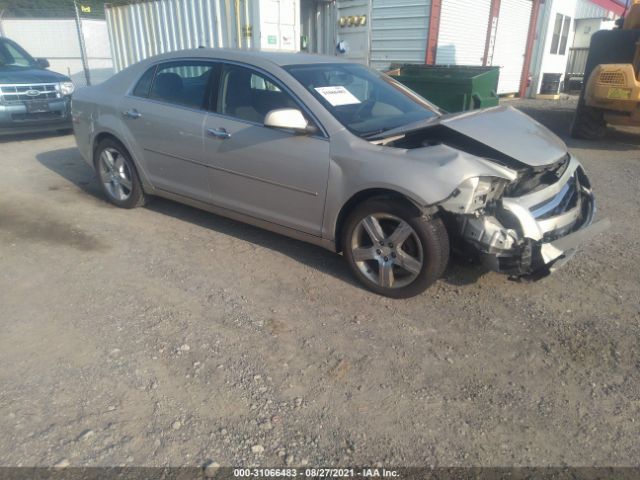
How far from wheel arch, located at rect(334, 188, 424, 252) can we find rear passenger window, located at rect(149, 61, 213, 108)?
66.9 inches

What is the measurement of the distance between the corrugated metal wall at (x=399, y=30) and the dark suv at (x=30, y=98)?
743cm

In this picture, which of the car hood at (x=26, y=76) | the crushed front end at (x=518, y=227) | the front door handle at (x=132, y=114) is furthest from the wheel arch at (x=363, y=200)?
the car hood at (x=26, y=76)

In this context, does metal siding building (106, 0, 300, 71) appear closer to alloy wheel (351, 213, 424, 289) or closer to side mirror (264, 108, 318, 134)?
side mirror (264, 108, 318, 134)

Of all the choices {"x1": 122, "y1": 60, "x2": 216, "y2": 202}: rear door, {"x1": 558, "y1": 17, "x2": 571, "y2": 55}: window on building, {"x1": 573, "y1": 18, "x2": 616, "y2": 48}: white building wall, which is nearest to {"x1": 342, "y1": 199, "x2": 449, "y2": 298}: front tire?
{"x1": 122, "y1": 60, "x2": 216, "y2": 202}: rear door

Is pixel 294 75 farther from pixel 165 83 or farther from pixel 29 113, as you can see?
pixel 29 113

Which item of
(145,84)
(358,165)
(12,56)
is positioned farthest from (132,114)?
(12,56)

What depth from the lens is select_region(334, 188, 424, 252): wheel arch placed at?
128 inches

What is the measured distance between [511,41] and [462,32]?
3.35m

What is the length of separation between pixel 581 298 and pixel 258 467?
259 cm

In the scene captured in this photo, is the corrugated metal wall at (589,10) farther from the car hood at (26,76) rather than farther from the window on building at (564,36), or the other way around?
the car hood at (26,76)

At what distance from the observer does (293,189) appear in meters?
3.76

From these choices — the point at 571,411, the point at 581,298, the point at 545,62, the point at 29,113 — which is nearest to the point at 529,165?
the point at 581,298

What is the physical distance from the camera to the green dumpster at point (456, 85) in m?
7.16

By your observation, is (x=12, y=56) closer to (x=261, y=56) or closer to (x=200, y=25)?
(x=200, y=25)
